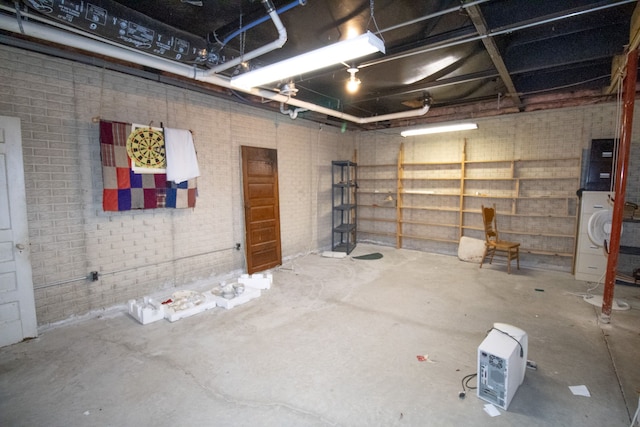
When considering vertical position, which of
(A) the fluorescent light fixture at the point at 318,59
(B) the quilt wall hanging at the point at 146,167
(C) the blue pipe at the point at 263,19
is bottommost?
(B) the quilt wall hanging at the point at 146,167

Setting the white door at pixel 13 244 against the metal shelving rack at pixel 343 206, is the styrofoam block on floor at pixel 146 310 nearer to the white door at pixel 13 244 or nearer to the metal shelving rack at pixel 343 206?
the white door at pixel 13 244

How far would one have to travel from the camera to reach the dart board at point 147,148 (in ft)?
12.1

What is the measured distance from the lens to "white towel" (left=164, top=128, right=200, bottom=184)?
4.00 m

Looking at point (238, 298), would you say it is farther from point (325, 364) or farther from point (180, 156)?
point (180, 156)

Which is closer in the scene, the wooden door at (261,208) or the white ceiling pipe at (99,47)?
the white ceiling pipe at (99,47)

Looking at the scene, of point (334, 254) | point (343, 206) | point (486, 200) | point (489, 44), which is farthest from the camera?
point (343, 206)

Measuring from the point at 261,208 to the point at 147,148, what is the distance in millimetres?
2038

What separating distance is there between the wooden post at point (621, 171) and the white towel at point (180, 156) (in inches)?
198

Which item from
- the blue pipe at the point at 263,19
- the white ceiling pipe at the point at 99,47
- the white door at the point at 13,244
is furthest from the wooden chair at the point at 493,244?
the white door at the point at 13,244

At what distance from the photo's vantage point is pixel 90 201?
3.48 meters

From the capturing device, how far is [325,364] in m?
2.65

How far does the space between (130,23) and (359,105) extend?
4.29m

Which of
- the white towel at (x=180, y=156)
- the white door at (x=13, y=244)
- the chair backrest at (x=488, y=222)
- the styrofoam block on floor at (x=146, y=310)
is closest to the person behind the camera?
the white door at (x=13, y=244)

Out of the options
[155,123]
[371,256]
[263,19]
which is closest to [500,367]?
[263,19]
